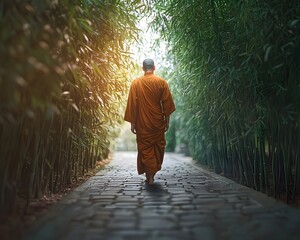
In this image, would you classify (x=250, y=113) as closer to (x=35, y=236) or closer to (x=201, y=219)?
(x=201, y=219)

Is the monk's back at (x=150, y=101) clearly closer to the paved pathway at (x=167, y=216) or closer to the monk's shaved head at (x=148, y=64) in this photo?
the monk's shaved head at (x=148, y=64)

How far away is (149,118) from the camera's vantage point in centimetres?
573

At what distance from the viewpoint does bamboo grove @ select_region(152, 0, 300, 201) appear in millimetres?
3963

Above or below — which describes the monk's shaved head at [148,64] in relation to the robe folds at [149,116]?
above

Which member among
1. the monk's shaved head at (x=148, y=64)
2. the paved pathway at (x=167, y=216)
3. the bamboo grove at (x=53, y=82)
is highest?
the monk's shaved head at (x=148, y=64)

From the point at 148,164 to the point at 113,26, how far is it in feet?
6.03

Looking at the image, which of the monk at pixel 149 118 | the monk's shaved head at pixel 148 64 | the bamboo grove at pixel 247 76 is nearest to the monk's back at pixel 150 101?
the monk at pixel 149 118

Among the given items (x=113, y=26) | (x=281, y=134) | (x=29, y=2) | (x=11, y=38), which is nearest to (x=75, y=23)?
(x=29, y=2)

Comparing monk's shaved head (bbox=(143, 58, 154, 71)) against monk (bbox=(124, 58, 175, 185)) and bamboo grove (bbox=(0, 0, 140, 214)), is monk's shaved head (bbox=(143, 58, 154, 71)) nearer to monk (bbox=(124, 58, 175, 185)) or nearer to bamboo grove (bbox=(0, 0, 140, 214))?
monk (bbox=(124, 58, 175, 185))

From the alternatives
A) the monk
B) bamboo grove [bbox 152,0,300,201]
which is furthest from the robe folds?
bamboo grove [bbox 152,0,300,201]

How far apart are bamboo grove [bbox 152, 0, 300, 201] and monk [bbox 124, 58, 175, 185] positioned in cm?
60

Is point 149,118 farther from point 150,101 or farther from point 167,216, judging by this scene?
point 167,216

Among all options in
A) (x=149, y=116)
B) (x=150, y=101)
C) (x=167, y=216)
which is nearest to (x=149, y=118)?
(x=149, y=116)

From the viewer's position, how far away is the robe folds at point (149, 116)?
570 centimetres
